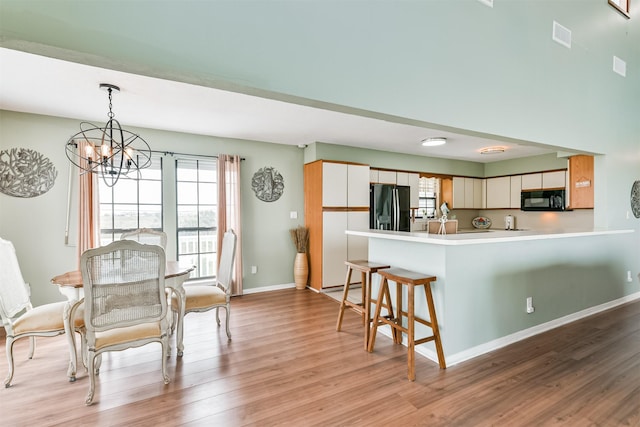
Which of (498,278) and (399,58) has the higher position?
(399,58)

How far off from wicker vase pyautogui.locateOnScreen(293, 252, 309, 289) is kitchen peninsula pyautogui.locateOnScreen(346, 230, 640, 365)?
1.86 meters

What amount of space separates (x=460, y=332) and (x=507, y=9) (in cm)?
307

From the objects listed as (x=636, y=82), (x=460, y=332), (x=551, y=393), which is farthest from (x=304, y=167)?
(x=636, y=82)

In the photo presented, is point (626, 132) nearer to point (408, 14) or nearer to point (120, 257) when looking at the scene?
point (408, 14)

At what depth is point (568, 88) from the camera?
11.0 feet

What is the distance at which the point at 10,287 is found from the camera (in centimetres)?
224

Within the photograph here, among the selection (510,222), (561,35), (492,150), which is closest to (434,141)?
(492,150)

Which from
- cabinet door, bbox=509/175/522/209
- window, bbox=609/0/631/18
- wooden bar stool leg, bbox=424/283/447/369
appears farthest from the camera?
cabinet door, bbox=509/175/522/209

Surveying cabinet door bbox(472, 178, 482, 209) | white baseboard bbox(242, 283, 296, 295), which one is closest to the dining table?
white baseboard bbox(242, 283, 296, 295)

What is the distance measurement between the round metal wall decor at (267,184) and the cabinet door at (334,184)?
807 millimetres

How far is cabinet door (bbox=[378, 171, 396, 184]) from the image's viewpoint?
17.9ft

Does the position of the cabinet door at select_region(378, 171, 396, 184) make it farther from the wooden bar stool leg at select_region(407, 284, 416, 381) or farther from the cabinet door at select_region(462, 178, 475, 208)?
the wooden bar stool leg at select_region(407, 284, 416, 381)

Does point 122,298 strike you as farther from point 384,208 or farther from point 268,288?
point 384,208

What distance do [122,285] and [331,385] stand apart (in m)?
1.65
